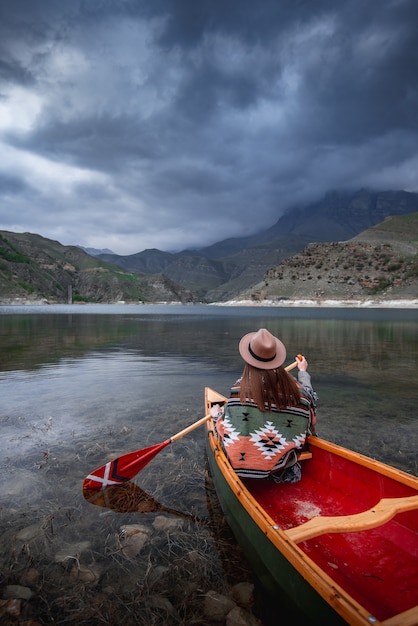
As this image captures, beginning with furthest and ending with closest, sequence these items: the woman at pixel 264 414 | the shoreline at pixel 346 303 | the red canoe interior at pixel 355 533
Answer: the shoreline at pixel 346 303 < the woman at pixel 264 414 < the red canoe interior at pixel 355 533

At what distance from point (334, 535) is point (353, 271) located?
149 meters

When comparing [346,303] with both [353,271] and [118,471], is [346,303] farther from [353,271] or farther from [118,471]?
[118,471]

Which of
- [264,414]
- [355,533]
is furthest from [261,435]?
[355,533]

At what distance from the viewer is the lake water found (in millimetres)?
3832

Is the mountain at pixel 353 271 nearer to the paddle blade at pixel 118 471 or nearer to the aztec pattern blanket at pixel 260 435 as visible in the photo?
the aztec pattern blanket at pixel 260 435

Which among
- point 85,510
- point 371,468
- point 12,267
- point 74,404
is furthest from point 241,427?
point 12,267

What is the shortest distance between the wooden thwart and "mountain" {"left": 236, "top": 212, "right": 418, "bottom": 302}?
13192 cm

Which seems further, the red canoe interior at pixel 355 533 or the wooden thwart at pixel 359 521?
the wooden thwart at pixel 359 521

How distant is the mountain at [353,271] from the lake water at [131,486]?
408ft

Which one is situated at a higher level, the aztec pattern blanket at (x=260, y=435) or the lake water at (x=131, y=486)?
the aztec pattern blanket at (x=260, y=435)

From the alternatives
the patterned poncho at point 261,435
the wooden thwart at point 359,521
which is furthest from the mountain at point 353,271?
the wooden thwart at point 359,521

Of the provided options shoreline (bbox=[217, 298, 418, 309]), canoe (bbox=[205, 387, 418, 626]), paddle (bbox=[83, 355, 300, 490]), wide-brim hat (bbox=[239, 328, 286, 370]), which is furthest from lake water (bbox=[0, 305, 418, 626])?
shoreline (bbox=[217, 298, 418, 309])

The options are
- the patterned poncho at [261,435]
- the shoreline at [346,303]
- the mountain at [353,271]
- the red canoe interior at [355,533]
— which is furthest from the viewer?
the mountain at [353,271]

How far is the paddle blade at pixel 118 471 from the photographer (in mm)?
5852
